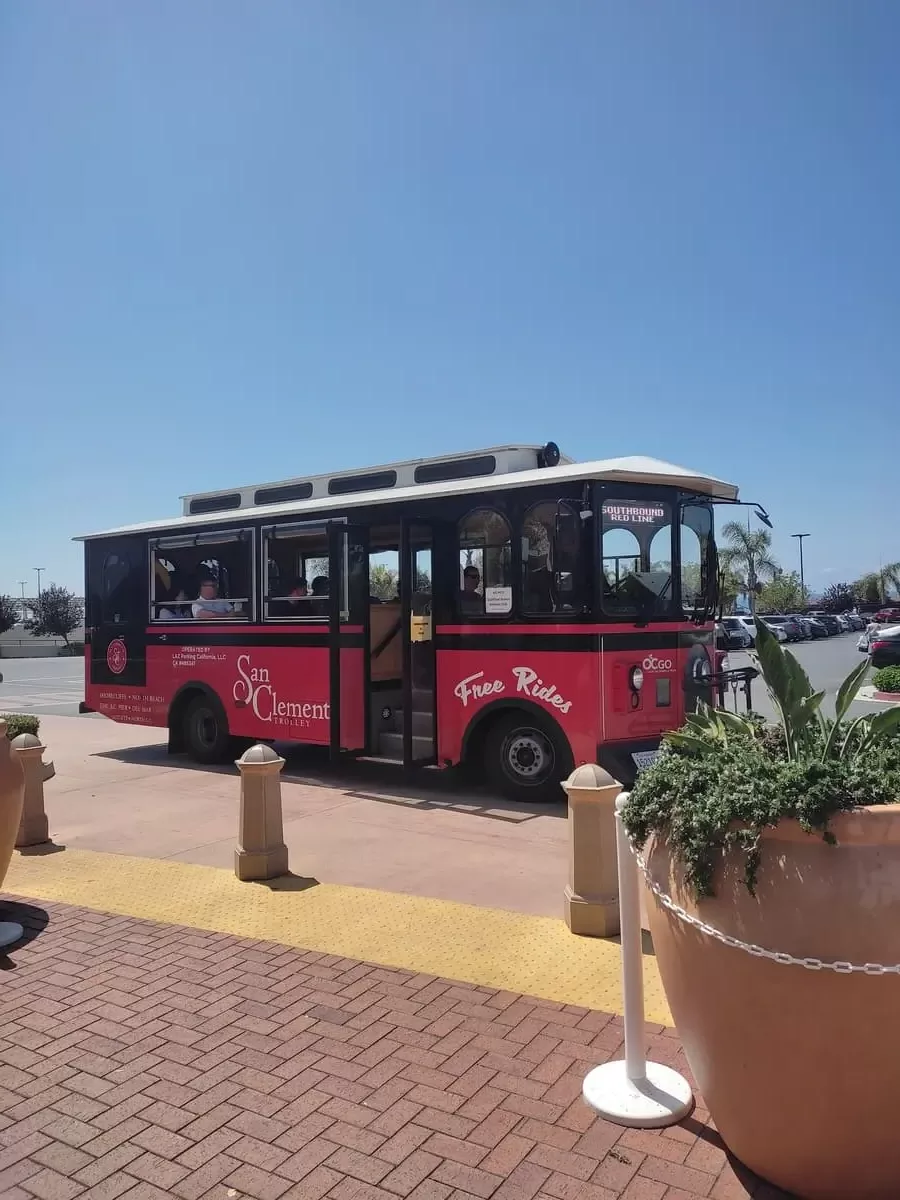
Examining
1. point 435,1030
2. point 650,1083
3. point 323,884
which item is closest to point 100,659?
point 323,884

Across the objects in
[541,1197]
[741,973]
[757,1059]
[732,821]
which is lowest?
[541,1197]

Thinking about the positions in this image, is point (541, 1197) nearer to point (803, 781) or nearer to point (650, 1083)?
point (650, 1083)

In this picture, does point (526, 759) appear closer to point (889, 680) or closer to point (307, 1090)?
point (307, 1090)

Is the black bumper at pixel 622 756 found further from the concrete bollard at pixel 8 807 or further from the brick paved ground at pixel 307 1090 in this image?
the concrete bollard at pixel 8 807

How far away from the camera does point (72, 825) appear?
7.57m

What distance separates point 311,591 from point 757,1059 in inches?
294

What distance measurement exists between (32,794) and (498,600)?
3.96 m

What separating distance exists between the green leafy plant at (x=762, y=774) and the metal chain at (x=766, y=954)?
11 cm

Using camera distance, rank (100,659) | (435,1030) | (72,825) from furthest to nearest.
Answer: (100,659) < (72,825) < (435,1030)

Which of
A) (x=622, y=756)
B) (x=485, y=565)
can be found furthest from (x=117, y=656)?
(x=622, y=756)

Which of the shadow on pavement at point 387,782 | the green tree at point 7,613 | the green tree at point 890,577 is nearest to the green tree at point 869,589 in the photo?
the green tree at point 890,577

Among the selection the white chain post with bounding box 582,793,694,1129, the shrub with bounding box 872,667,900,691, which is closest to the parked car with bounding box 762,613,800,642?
the shrub with bounding box 872,667,900,691

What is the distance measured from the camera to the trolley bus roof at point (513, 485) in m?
7.60

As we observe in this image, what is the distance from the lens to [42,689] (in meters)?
24.7
